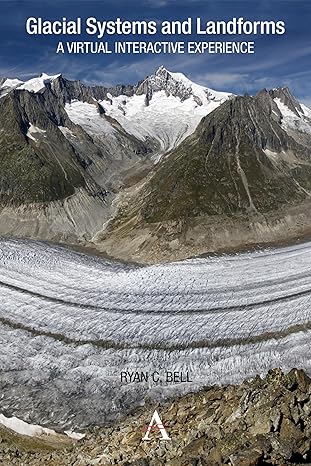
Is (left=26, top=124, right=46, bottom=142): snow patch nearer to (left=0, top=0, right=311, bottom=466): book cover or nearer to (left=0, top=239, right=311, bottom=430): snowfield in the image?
(left=0, top=0, right=311, bottom=466): book cover

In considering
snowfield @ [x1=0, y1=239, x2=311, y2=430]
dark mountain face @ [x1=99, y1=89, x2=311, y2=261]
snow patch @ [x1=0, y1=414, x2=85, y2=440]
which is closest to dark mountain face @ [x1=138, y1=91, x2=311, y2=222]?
dark mountain face @ [x1=99, y1=89, x2=311, y2=261]

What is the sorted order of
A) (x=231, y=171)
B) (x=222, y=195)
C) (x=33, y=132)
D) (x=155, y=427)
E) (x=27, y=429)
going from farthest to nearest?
(x=33, y=132)
(x=231, y=171)
(x=222, y=195)
(x=27, y=429)
(x=155, y=427)

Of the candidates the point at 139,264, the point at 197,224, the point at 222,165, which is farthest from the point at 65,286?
the point at 222,165

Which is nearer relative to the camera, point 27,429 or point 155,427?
point 155,427

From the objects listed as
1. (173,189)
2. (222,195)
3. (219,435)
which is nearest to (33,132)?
(173,189)

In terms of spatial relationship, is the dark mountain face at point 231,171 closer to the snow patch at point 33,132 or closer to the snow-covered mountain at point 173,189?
the snow-covered mountain at point 173,189

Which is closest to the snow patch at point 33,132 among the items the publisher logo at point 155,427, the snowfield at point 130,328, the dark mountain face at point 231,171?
the dark mountain face at point 231,171

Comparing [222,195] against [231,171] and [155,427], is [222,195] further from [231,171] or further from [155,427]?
[155,427]
